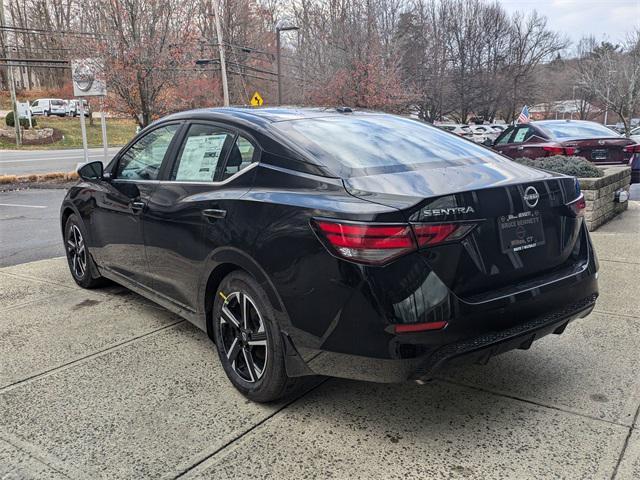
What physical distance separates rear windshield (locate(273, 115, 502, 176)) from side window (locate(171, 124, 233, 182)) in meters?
0.43

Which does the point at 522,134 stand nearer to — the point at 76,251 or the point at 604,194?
the point at 604,194

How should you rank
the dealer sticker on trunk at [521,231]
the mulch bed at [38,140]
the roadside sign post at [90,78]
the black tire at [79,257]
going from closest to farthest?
the dealer sticker on trunk at [521,231] < the black tire at [79,257] < the roadside sign post at [90,78] < the mulch bed at [38,140]

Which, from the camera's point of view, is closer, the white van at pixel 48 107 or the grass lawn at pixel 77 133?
the grass lawn at pixel 77 133

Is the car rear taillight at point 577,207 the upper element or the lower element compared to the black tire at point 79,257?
upper

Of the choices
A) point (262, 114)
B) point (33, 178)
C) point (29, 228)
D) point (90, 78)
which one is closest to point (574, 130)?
point (262, 114)

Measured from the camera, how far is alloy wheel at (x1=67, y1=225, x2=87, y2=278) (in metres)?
5.06

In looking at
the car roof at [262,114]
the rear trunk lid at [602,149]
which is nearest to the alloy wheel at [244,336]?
the car roof at [262,114]

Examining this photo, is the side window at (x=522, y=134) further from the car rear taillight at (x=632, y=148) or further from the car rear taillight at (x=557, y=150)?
the car rear taillight at (x=632, y=148)

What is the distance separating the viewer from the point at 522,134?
9.67 meters

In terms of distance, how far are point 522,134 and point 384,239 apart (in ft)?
26.9

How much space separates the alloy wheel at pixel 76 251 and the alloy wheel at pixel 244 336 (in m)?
2.42

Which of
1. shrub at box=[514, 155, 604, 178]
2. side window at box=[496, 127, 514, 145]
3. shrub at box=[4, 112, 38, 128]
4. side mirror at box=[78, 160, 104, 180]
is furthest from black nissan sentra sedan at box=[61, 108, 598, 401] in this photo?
shrub at box=[4, 112, 38, 128]

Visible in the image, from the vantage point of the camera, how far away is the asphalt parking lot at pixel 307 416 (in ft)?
8.23

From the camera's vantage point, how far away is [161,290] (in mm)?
3873
